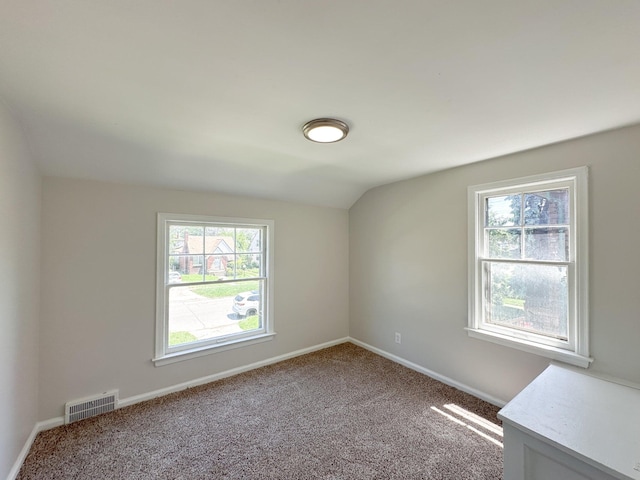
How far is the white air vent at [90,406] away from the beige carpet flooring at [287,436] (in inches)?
A: 2.8

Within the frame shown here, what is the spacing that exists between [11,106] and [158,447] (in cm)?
233

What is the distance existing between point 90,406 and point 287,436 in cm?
168

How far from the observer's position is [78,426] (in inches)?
85.0

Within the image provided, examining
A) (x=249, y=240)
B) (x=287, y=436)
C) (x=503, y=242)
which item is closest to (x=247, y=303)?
(x=249, y=240)

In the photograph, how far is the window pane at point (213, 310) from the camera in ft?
9.26

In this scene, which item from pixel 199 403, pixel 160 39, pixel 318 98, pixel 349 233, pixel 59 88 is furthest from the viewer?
pixel 349 233

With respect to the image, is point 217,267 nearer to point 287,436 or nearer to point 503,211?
point 287,436

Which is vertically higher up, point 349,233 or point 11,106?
point 11,106

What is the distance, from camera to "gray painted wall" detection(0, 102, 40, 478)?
61.0 inches

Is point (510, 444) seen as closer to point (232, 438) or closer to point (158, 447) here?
point (232, 438)

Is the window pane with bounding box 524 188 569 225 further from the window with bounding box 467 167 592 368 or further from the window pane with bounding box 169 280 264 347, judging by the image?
the window pane with bounding box 169 280 264 347

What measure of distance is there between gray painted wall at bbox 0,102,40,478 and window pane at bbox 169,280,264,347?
39.1 inches

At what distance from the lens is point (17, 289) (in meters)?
1.74

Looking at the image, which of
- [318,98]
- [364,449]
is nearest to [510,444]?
[364,449]
